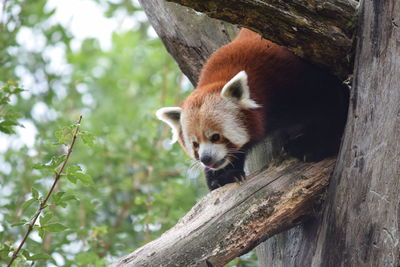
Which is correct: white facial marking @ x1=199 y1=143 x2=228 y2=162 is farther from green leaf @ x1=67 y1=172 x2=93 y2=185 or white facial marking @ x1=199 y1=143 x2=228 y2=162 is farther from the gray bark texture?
green leaf @ x1=67 y1=172 x2=93 y2=185

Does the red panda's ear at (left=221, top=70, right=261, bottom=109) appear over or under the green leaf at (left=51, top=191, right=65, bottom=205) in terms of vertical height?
over

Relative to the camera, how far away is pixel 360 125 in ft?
8.63

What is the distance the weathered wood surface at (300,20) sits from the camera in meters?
2.54

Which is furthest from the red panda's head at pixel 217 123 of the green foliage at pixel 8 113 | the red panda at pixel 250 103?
the green foliage at pixel 8 113

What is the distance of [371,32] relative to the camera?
2656 millimetres

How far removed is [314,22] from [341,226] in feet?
3.07

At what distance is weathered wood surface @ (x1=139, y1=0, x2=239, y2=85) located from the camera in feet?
11.9

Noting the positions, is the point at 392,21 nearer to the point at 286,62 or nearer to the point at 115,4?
the point at 286,62

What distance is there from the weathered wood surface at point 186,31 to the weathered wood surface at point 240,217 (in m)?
1.05

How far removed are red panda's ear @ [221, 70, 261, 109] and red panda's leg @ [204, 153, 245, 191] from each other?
351 millimetres

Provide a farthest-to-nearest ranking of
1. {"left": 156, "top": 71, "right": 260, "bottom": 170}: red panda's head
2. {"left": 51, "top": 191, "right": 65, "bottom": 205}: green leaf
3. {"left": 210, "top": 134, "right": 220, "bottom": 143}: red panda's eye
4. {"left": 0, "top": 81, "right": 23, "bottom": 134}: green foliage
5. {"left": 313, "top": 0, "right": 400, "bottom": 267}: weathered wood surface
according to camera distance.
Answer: {"left": 210, "top": 134, "right": 220, "bottom": 143}: red panda's eye < {"left": 156, "top": 71, "right": 260, "bottom": 170}: red panda's head < {"left": 0, "top": 81, "right": 23, "bottom": 134}: green foliage < {"left": 51, "top": 191, "right": 65, "bottom": 205}: green leaf < {"left": 313, "top": 0, "right": 400, "bottom": 267}: weathered wood surface

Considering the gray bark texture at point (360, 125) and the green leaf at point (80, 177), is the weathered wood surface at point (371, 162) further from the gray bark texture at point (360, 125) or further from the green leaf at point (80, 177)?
the green leaf at point (80, 177)

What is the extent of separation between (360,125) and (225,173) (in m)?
1.03

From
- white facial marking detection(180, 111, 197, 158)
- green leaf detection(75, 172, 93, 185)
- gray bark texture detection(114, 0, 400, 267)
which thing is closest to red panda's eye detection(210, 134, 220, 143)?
white facial marking detection(180, 111, 197, 158)
